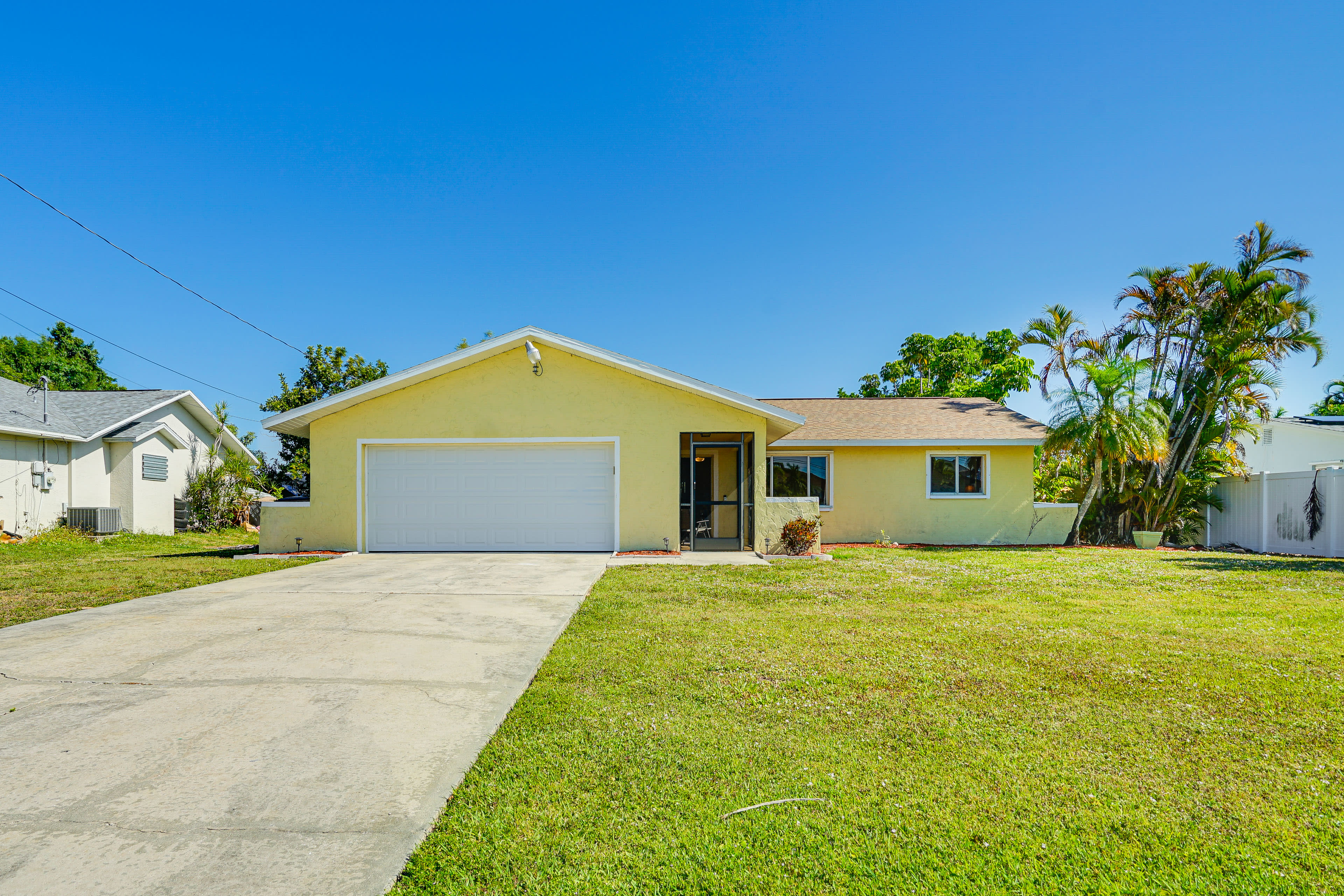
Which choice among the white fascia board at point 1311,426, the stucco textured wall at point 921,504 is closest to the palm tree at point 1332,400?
the white fascia board at point 1311,426

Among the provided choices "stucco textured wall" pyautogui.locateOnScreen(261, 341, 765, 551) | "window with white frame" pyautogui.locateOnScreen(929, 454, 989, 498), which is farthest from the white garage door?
"window with white frame" pyautogui.locateOnScreen(929, 454, 989, 498)

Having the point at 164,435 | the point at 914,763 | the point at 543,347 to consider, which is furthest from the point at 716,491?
the point at 164,435

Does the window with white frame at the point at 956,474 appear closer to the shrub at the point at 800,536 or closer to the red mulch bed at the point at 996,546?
the red mulch bed at the point at 996,546

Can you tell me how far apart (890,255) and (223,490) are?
75.9 ft

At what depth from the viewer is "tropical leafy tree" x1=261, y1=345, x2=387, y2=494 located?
25.5m

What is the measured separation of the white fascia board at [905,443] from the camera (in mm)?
15883

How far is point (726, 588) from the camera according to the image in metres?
8.75

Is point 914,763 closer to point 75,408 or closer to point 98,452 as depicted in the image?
point 98,452

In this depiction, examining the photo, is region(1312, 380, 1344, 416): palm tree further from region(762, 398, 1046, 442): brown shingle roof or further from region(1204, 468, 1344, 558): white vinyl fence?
region(762, 398, 1046, 442): brown shingle roof

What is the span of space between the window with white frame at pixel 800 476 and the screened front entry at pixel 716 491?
1216mm

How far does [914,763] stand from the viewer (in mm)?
3229

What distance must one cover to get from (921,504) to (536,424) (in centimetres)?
1001

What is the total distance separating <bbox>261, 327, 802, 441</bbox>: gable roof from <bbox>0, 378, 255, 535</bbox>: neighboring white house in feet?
31.4

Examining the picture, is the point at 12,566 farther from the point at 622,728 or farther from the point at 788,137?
the point at 788,137
